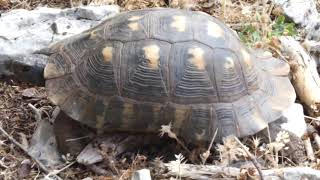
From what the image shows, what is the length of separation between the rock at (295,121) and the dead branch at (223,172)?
0.55m

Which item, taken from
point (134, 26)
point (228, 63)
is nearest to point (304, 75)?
point (228, 63)

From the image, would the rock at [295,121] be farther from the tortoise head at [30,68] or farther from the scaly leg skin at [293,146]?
the tortoise head at [30,68]

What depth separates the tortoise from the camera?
3.31 metres

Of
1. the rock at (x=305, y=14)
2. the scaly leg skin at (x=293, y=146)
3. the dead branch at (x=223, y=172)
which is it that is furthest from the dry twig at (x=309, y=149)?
the rock at (x=305, y=14)

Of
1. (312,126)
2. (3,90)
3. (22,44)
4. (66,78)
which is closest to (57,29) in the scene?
(22,44)

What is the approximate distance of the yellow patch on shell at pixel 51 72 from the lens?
3553 mm

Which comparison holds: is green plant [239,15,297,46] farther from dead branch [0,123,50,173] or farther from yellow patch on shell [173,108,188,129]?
dead branch [0,123,50,173]

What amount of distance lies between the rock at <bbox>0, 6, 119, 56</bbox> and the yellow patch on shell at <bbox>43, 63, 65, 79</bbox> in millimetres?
538

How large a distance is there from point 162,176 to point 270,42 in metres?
1.37

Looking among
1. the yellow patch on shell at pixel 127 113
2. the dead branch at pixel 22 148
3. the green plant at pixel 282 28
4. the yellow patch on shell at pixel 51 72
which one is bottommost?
the dead branch at pixel 22 148

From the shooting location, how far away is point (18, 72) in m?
3.79

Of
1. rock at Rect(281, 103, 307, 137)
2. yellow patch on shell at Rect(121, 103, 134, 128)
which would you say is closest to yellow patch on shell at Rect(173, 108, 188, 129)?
yellow patch on shell at Rect(121, 103, 134, 128)

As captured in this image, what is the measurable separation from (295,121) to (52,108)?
1444 mm

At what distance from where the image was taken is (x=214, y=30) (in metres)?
3.40
